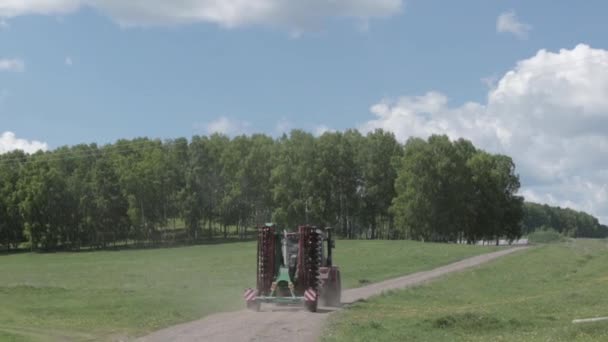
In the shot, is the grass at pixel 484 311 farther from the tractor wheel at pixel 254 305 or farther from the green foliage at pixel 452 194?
the green foliage at pixel 452 194

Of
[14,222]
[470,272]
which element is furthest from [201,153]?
[470,272]

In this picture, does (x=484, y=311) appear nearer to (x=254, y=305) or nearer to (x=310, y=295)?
(x=310, y=295)

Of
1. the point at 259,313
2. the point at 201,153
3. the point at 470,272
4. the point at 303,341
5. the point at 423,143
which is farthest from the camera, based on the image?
the point at 201,153

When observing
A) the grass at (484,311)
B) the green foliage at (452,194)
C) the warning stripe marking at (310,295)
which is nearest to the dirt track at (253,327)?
the warning stripe marking at (310,295)

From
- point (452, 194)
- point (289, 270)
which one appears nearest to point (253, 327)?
point (289, 270)

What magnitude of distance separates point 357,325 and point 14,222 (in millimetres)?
121307

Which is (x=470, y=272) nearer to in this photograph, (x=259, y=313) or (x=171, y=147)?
(x=259, y=313)

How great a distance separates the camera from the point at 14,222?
132 metres

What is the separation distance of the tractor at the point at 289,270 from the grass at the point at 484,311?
1697mm

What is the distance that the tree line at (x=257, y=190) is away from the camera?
4700 inches

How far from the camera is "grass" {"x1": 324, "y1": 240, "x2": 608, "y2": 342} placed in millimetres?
19969

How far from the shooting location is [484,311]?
2584cm

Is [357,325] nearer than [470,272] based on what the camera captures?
Yes

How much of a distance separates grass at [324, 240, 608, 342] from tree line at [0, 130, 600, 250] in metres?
71.7
